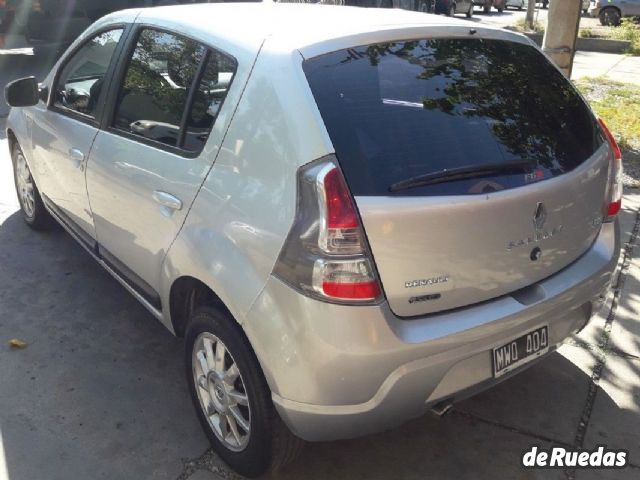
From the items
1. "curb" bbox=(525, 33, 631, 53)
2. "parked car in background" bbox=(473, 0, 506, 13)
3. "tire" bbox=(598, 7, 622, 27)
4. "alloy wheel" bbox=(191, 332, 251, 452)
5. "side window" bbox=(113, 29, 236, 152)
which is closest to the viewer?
"alloy wheel" bbox=(191, 332, 251, 452)

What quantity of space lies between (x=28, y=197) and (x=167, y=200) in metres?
2.70

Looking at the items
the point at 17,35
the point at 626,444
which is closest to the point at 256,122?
the point at 626,444

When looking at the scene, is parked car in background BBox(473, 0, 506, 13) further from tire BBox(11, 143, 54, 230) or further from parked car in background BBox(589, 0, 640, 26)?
tire BBox(11, 143, 54, 230)

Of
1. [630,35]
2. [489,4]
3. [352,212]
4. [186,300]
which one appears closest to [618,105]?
[186,300]

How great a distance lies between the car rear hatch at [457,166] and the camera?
2.14 meters

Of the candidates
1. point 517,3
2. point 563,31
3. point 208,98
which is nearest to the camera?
point 208,98

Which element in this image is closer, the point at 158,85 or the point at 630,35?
the point at 158,85

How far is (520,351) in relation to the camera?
2465 millimetres

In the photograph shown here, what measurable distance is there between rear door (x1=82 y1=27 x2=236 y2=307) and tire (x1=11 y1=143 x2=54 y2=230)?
150cm

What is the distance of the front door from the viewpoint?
3.55 meters

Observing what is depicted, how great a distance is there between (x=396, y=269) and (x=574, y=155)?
1038 millimetres

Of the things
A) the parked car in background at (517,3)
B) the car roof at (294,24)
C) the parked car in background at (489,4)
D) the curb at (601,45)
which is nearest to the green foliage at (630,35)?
the curb at (601,45)

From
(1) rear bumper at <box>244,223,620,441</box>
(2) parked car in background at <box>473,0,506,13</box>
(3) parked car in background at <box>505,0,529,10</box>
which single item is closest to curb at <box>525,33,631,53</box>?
(1) rear bumper at <box>244,223,620,441</box>

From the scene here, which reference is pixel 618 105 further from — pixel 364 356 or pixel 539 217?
pixel 364 356
